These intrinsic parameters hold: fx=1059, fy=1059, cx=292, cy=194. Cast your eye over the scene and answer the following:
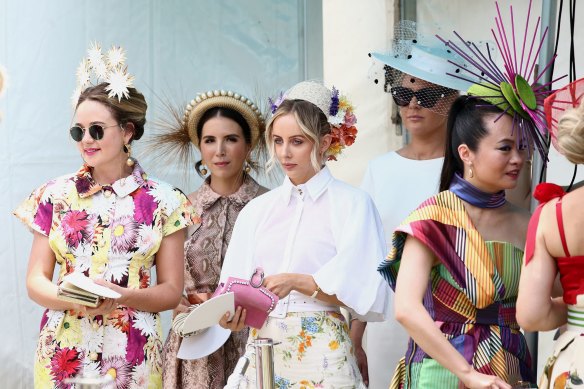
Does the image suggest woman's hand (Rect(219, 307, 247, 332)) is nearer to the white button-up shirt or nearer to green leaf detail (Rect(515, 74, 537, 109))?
the white button-up shirt

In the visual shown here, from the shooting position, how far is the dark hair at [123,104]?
12.9 feet

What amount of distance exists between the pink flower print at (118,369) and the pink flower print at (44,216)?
1.77 ft

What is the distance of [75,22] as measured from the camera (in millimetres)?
5152

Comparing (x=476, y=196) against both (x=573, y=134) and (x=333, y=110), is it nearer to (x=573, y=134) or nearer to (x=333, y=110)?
(x=573, y=134)

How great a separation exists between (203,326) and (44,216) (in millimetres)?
800

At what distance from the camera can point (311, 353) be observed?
3.65 meters

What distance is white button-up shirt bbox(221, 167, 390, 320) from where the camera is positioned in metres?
3.71

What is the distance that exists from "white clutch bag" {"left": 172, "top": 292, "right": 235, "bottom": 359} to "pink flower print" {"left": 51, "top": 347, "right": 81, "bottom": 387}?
14.6 inches

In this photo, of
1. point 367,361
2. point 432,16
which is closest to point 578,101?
point 367,361

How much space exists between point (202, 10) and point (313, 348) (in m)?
2.36

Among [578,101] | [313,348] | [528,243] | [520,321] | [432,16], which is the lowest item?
[313,348]

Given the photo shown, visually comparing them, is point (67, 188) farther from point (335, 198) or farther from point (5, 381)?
point (5, 381)

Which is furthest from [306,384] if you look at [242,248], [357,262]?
[242,248]

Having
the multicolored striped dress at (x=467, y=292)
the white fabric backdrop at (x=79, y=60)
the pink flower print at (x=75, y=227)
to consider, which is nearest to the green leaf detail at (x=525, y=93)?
the multicolored striped dress at (x=467, y=292)
